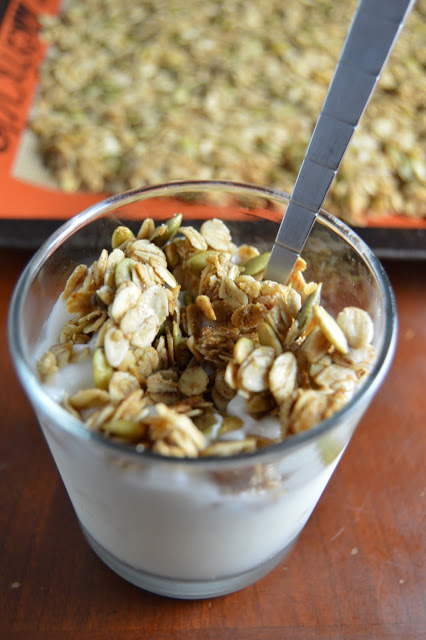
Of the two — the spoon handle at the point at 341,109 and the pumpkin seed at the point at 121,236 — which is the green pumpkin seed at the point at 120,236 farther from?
the spoon handle at the point at 341,109

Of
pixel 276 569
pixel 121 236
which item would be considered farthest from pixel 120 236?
pixel 276 569

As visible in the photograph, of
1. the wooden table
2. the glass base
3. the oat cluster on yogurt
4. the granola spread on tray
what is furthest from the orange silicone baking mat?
the glass base

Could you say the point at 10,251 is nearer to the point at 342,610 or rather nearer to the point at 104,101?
the point at 104,101

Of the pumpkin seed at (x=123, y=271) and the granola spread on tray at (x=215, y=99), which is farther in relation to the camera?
the granola spread on tray at (x=215, y=99)

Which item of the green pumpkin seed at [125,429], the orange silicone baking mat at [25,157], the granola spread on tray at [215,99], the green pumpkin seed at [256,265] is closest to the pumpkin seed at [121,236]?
the green pumpkin seed at [256,265]

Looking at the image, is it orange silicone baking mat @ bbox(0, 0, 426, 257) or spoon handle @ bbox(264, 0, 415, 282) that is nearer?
spoon handle @ bbox(264, 0, 415, 282)

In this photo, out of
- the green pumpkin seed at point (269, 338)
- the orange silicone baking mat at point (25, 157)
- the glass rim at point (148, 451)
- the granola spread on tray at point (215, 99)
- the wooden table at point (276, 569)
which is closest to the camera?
the glass rim at point (148, 451)

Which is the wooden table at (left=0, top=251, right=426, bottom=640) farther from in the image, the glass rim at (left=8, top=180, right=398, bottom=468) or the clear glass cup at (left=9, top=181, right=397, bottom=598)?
the glass rim at (left=8, top=180, right=398, bottom=468)
